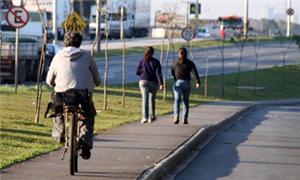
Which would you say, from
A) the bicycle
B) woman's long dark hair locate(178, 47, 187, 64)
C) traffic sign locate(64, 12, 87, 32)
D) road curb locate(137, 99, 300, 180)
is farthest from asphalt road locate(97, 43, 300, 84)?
the bicycle

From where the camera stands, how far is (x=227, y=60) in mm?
60875

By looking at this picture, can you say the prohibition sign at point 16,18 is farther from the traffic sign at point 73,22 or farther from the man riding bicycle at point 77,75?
the man riding bicycle at point 77,75

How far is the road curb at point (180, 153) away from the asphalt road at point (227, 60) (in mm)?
17731

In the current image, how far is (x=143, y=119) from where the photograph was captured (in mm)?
19906

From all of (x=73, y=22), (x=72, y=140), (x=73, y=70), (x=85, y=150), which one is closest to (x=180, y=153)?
(x=85, y=150)

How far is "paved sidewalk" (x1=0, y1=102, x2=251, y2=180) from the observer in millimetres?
10953

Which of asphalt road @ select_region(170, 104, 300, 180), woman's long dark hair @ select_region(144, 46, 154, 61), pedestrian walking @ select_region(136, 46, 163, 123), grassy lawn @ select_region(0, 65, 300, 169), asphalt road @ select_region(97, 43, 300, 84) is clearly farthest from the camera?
asphalt road @ select_region(97, 43, 300, 84)

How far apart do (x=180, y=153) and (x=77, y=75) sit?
4081mm

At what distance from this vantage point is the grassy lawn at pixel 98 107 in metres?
13.7

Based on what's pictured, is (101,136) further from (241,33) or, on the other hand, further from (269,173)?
(241,33)

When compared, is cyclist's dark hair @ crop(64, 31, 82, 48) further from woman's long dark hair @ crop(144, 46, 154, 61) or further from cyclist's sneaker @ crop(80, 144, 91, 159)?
woman's long dark hair @ crop(144, 46, 154, 61)

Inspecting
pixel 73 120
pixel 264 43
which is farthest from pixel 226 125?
pixel 264 43

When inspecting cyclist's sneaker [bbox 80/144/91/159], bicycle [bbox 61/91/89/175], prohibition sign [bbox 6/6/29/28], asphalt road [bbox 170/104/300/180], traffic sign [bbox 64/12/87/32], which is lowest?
asphalt road [bbox 170/104/300/180]

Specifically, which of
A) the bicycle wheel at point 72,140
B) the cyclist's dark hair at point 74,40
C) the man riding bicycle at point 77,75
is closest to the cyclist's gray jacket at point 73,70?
the man riding bicycle at point 77,75
